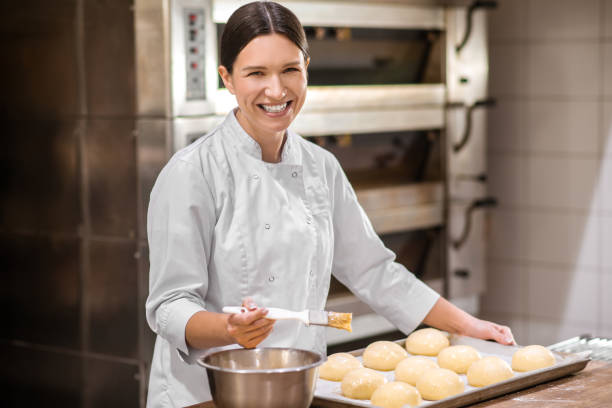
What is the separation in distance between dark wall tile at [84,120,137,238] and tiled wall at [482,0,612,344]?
77.8 inches

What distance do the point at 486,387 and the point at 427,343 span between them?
0.97 feet

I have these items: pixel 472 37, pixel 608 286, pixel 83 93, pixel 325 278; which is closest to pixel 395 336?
pixel 608 286

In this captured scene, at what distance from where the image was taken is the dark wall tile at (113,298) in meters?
3.03

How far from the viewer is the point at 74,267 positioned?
10.5ft

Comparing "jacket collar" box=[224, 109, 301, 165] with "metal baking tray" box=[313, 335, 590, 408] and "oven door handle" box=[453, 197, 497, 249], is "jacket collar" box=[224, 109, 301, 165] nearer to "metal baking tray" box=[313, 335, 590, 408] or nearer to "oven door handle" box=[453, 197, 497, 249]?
"metal baking tray" box=[313, 335, 590, 408]

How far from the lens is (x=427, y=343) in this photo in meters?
1.93

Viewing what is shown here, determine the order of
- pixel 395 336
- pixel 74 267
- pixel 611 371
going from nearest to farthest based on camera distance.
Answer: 1. pixel 611 371
2. pixel 74 267
3. pixel 395 336

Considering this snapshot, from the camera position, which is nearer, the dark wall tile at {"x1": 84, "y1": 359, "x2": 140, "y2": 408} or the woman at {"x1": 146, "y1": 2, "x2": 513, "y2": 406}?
the woman at {"x1": 146, "y1": 2, "x2": 513, "y2": 406}

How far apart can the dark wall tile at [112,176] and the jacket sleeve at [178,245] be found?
1252 millimetres

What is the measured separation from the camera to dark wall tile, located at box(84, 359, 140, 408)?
121 inches

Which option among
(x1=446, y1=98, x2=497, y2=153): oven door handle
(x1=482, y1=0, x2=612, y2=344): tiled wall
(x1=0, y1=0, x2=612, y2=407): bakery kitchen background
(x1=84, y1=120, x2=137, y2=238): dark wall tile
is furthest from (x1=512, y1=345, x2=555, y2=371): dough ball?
(x1=482, y1=0, x2=612, y2=344): tiled wall

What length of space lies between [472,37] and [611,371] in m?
2.23

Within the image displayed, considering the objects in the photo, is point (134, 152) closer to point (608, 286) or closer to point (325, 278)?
point (325, 278)

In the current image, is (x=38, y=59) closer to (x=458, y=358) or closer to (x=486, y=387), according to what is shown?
(x=458, y=358)
